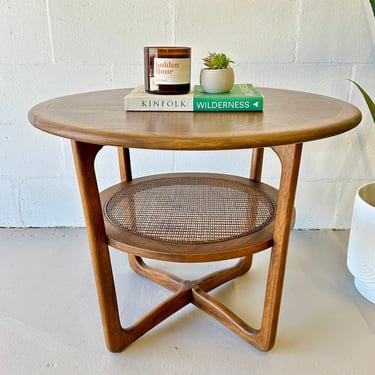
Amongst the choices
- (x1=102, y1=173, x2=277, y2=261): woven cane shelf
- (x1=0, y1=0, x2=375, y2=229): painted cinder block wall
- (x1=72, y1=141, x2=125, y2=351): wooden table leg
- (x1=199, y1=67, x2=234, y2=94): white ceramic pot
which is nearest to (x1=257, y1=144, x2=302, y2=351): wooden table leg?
(x1=102, y1=173, x2=277, y2=261): woven cane shelf

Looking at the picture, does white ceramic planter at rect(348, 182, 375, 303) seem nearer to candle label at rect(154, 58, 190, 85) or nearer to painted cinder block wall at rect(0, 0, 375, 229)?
painted cinder block wall at rect(0, 0, 375, 229)

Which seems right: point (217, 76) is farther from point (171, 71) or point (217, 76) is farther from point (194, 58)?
point (194, 58)

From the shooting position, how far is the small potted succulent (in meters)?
1.01

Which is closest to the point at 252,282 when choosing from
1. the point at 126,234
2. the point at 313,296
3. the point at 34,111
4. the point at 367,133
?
the point at 313,296

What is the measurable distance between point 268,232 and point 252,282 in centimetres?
47

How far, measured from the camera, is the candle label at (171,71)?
964 millimetres

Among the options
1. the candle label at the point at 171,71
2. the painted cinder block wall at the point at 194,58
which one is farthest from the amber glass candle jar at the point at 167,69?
the painted cinder block wall at the point at 194,58

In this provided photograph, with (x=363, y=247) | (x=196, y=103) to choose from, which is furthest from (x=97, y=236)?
(x=363, y=247)

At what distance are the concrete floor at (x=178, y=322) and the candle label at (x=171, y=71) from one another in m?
0.69

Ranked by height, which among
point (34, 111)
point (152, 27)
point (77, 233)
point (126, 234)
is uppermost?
point (152, 27)

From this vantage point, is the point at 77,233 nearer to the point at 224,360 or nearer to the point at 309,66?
the point at 224,360

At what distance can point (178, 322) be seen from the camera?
120 centimetres

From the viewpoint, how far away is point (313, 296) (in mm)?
1320

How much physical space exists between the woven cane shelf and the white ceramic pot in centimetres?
32
